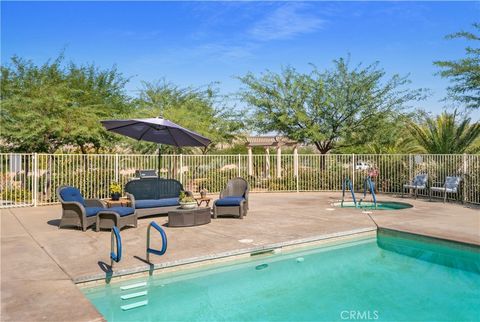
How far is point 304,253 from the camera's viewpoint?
6.69 metres

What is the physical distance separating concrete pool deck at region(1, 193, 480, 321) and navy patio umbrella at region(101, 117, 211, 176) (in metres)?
2.30

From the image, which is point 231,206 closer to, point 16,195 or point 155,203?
point 155,203

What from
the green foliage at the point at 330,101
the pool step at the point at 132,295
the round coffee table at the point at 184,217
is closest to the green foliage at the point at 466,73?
the green foliage at the point at 330,101

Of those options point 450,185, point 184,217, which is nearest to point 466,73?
point 450,185

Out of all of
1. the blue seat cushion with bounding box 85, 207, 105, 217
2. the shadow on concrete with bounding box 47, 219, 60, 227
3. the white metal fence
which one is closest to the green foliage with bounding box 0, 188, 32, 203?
the white metal fence

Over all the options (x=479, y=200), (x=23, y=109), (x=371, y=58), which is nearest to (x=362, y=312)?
(x=479, y=200)

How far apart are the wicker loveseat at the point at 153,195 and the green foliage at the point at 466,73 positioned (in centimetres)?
1196

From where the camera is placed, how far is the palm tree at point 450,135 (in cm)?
1499

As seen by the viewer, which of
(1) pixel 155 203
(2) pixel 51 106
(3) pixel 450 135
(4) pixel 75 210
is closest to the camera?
(4) pixel 75 210

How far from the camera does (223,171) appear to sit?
54.5ft

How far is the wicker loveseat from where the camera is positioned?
940 cm

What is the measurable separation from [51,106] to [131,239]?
8305 mm

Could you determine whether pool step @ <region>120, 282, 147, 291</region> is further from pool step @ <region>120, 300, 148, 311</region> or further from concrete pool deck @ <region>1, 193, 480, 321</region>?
pool step @ <region>120, 300, 148, 311</region>

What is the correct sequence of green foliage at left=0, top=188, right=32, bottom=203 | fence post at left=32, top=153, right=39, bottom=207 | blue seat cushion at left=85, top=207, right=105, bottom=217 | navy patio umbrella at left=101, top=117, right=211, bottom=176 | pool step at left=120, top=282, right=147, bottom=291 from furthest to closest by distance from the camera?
green foliage at left=0, top=188, right=32, bottom=203
fence post at left=32, top=153, right=39, bottom=207
navy patio umbrella at left=101, top=117, right=211, bottom=176
blue seat cushion at left=85, top=207, right=105, bottom=217
pool step at left=120, top=282, right=147, bottom=291
